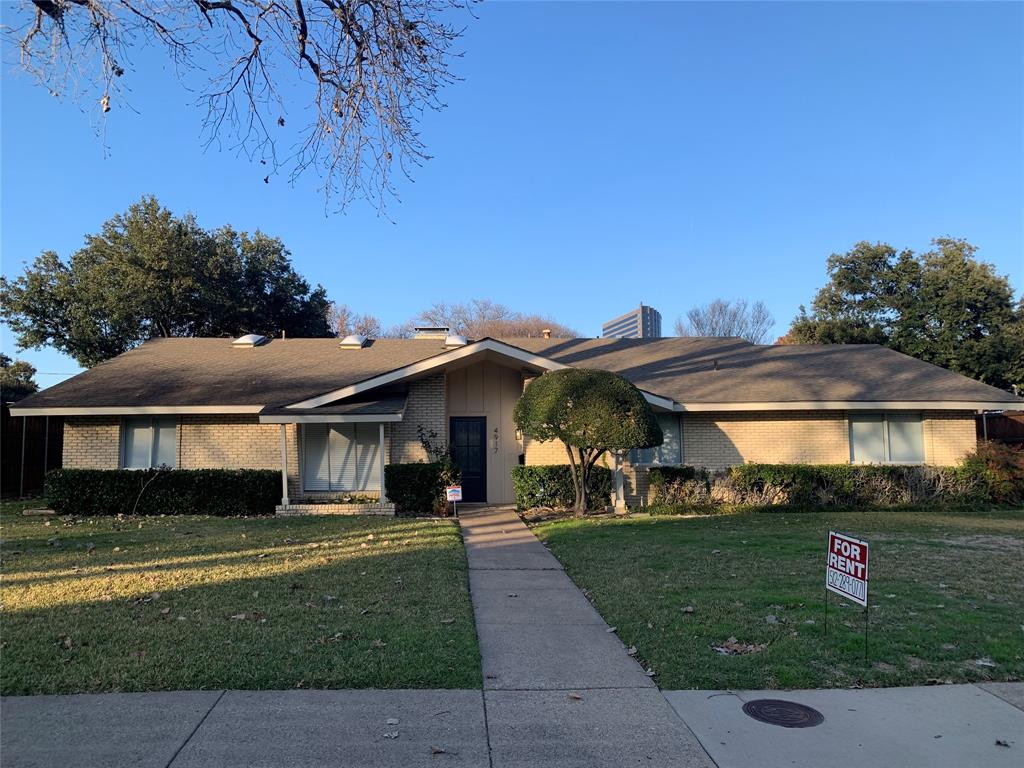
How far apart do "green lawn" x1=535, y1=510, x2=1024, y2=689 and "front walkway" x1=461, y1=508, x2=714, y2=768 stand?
0.32 m

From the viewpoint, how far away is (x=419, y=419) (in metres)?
16.4

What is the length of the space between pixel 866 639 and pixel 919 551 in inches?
217

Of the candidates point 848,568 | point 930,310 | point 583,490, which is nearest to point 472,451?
point 583,490

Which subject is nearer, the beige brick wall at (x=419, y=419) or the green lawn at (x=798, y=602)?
the green lawn at (x=798, y=602)

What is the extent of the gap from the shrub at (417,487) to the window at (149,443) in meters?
5.76

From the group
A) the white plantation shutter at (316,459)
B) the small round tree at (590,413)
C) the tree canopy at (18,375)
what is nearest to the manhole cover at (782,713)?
the small round tree at (590,413)

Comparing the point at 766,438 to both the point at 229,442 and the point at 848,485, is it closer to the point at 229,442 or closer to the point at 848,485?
the point at 848,485

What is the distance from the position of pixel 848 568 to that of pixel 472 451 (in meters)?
12.1

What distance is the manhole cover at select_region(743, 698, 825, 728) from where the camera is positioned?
4332 millimetres

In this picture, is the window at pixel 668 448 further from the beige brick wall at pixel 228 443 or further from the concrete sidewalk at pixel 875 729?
the concrete sidewalk at pixel 875 729

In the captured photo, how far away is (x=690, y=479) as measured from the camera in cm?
1587

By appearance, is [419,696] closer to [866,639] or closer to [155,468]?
[866,639]

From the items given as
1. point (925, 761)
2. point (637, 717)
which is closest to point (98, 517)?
point (637, 717)

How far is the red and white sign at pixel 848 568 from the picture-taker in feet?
18.1
